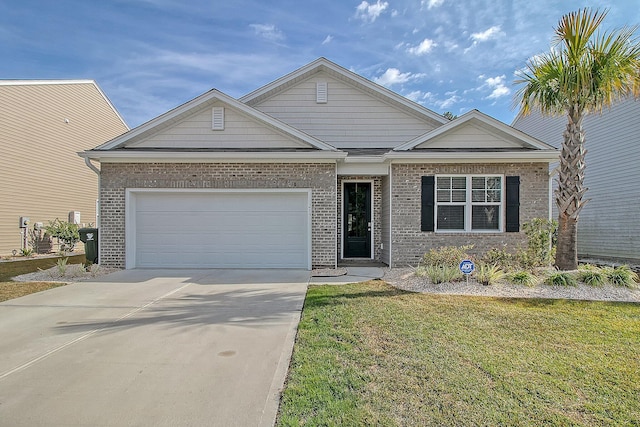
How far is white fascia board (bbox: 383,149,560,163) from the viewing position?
959 cm

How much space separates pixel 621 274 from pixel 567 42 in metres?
5.50

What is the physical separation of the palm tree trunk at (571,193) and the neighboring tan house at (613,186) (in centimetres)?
576

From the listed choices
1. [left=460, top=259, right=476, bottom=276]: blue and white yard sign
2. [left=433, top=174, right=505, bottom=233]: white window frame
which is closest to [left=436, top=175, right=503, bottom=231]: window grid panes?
[left=433, top=174, right=505, bottom=233]: white window frame

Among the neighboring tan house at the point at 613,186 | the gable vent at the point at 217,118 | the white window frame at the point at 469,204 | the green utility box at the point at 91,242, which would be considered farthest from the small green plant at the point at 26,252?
the neighboring tan house at the point at 613,186

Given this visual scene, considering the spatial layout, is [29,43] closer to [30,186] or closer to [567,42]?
[30,186]

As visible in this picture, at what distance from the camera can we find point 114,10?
10.1 m

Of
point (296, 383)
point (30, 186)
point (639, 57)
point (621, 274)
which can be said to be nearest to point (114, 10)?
point (30, 186)

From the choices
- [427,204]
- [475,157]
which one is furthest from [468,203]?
[475,157]

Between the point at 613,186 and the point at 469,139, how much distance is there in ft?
24.4

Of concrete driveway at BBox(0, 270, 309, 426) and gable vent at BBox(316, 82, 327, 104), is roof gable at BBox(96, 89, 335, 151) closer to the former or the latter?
gable vent at BBox(316, 82, 327, 104)

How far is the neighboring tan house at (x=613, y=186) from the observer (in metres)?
12.3

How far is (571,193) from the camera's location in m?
8.62

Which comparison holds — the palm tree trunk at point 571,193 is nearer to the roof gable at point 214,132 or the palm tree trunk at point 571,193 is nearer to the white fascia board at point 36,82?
the roof gable at point 214,132

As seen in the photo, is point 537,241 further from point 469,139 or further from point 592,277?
point 469,139
